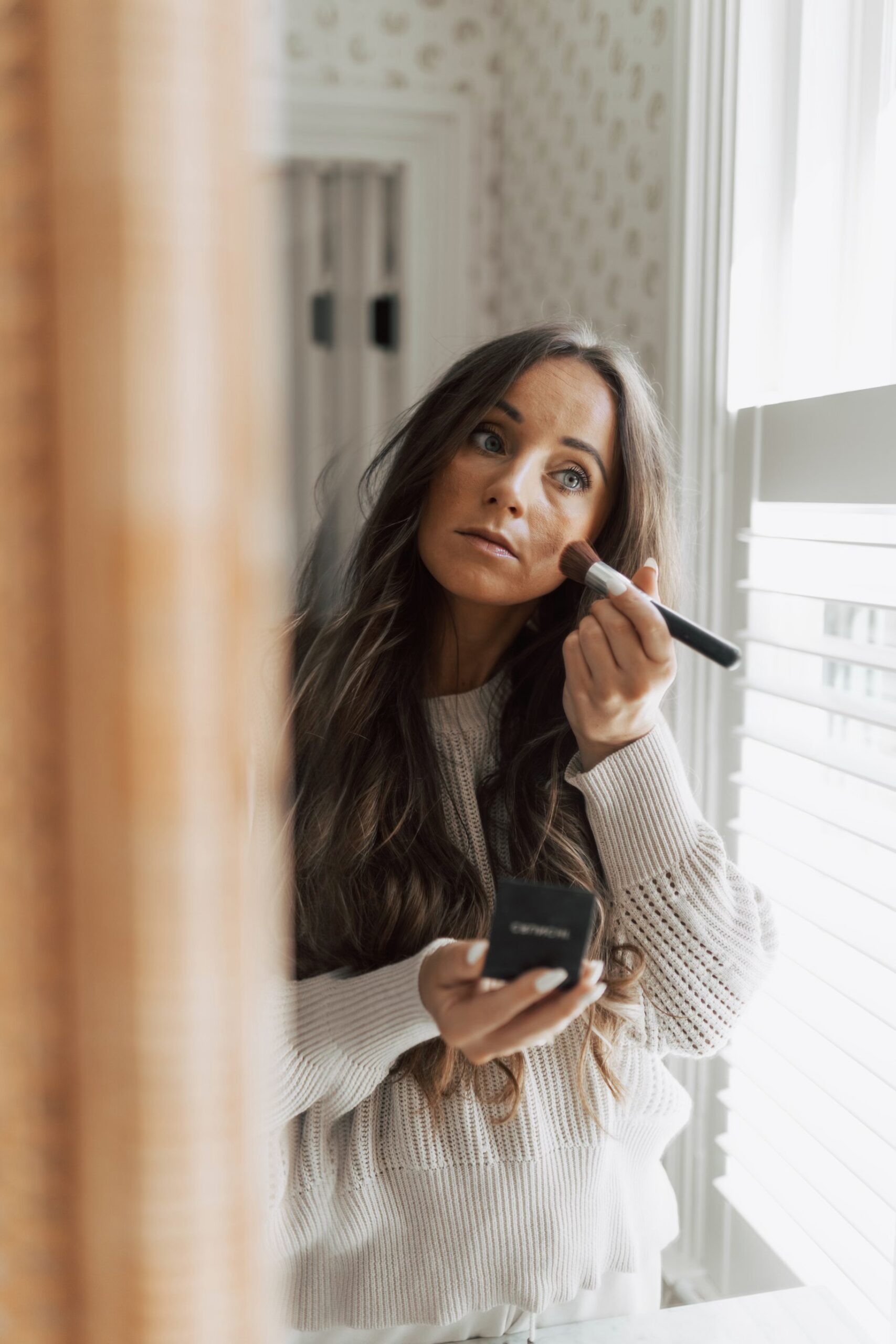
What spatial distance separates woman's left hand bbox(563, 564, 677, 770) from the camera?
567mm

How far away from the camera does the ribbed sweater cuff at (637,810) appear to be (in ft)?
2.08

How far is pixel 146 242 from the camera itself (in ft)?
0.54

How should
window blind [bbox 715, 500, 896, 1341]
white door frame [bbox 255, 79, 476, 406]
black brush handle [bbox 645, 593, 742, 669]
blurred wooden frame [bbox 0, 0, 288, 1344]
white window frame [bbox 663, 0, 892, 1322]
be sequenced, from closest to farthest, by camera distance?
blurred wooden frame [bbox 0, 0, 288, 1344] < black brush handle [bbox 645, 593, 742, 669] < window blind [bbox 715, 500, 896, 1341] < white window frame [bbox 663, 0, 892, 1322] < white door frame [bbox 255, 79, 476, 406]

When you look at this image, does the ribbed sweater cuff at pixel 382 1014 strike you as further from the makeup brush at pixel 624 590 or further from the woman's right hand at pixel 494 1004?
the makeup brush at pixel 624 590

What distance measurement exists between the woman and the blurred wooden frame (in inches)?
16.5

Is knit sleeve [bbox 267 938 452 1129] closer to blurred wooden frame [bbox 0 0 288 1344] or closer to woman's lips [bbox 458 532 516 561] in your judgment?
woman's lips [bbox 458 532 516 561]

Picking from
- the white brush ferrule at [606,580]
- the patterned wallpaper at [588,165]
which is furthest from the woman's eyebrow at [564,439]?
the patterned wallpaper at [588,165]

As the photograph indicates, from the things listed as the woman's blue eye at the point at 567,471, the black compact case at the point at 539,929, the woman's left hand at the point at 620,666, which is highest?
the woman's blue eye at the point at 567,471

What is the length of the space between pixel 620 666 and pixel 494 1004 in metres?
0.22

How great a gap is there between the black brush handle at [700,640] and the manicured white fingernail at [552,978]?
178 mm

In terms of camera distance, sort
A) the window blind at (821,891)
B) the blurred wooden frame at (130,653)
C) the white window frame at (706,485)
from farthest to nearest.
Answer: the white window frame at (706,485)
the window blind at (821,891)
the blurred wooden frame at (130,653)

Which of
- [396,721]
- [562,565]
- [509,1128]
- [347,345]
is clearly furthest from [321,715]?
[347,345]

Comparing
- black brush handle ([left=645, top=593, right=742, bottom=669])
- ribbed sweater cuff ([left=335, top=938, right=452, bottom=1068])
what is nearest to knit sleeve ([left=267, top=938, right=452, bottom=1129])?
ribbed sweater cuff ([left=335, top=938, right=452, bottom=1068])

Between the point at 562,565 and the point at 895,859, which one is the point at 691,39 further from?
the point at 895,859
